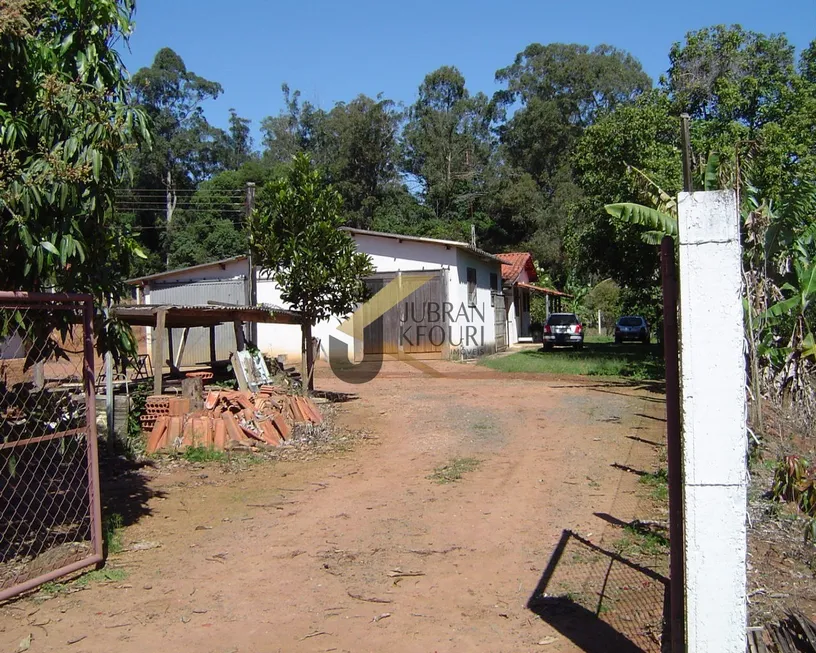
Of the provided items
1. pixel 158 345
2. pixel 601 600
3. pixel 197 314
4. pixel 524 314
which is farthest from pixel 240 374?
pixel 524 314

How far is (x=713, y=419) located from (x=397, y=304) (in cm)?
2142

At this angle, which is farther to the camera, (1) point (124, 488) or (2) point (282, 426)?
(2) point (282, 426)

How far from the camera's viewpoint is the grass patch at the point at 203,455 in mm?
9539

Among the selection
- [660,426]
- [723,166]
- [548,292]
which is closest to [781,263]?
[723,166]

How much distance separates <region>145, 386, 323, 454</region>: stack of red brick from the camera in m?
10.0

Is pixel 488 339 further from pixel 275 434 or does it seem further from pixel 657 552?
pixel 657 552

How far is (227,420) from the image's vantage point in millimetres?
10289

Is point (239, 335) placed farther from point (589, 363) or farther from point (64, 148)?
point (589, 363)

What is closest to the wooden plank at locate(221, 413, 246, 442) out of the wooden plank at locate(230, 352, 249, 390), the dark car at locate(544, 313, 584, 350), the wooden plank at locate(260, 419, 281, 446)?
the wooden plank at locate(260, 419, 281, 446)

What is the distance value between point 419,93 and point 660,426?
46.5 m

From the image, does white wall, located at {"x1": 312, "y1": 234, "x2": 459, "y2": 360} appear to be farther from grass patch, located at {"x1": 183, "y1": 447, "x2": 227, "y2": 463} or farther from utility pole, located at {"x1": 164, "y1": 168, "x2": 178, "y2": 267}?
utility pole, located at {"x1": 164, "y1": 168, "x2": 178, "y2": 267}

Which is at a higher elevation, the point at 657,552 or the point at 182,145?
the point at 182,145

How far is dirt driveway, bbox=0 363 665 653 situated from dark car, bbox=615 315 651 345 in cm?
2539

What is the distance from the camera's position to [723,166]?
404 inches
